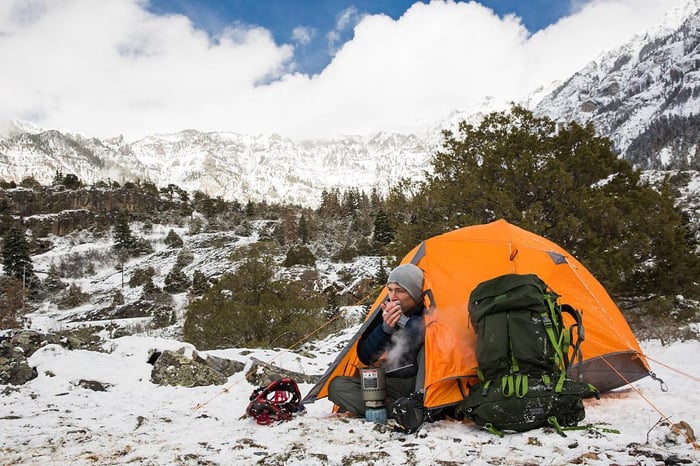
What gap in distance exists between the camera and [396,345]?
414cm

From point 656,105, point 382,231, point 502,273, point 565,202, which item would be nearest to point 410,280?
point 502,273

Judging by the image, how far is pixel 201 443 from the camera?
130 inches

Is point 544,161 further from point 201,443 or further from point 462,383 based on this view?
point 201,443

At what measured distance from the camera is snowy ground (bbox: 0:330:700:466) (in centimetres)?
262

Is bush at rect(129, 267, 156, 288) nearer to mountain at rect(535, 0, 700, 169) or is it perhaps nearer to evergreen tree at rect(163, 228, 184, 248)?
evergreen tree at rect(163, 228, 184, 248)

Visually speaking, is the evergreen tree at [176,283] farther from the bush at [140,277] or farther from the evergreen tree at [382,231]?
the evergreen tree at [382,231]

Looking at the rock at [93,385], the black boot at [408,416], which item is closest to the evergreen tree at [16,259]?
the rock at [93,385]

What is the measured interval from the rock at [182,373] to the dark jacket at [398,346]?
428cm

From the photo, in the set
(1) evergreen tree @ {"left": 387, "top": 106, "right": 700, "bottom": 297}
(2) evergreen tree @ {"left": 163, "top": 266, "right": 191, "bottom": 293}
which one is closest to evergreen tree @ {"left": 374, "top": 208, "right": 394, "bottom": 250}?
(2) evergreen tree @ {"left": 163, "top": 266, "right": 191, "bottom": 293}

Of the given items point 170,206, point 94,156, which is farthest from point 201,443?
point 94,156

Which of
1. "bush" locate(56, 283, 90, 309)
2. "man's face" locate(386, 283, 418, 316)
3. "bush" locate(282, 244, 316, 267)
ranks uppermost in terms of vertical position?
"bush" locate(282, 244, 316, 267)

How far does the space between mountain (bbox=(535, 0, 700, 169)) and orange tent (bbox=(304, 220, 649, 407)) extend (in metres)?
135

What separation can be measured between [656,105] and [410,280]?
651ft

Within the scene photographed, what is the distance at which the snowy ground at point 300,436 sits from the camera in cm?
262
